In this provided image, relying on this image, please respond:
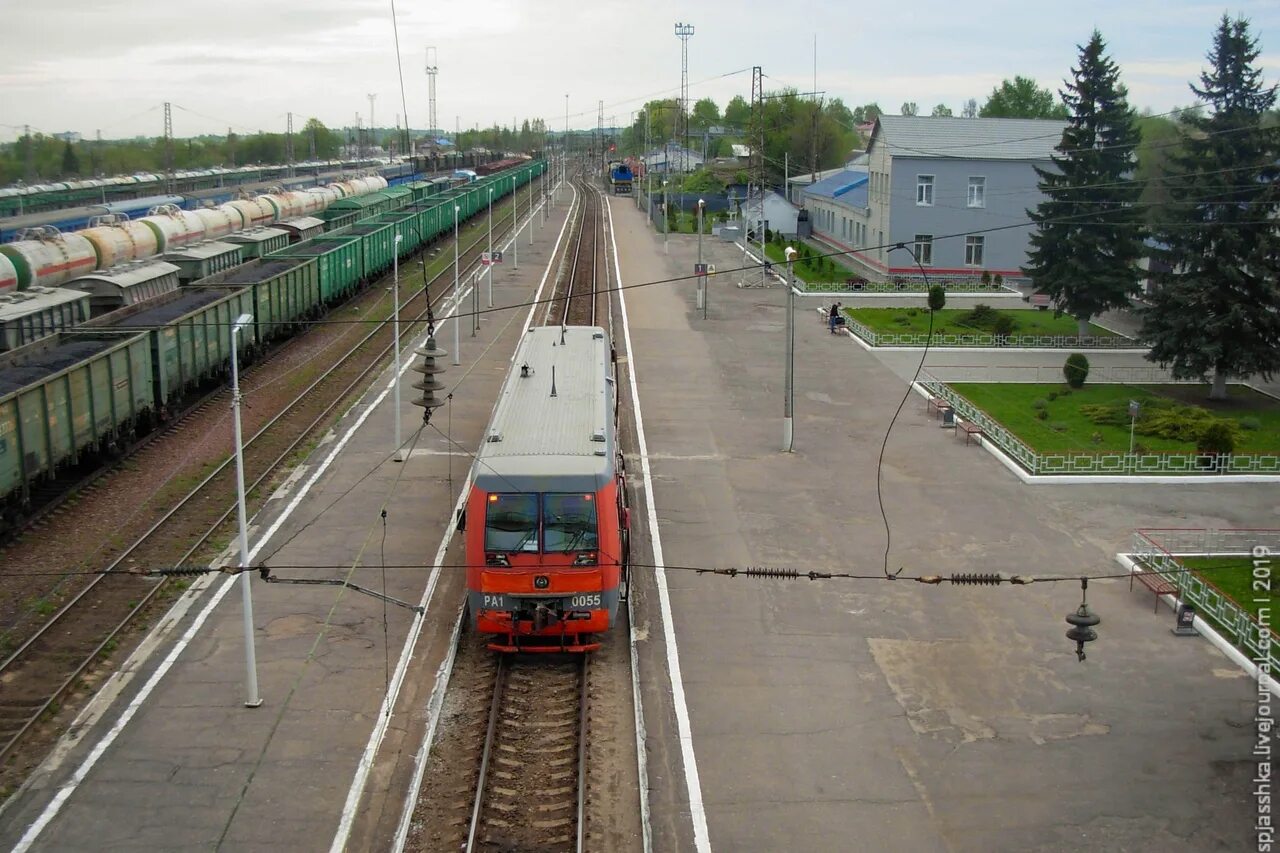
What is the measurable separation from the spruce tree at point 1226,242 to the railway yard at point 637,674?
8.15 meters

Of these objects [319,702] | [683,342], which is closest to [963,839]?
[319,702]

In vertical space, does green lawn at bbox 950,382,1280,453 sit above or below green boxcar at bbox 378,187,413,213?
below

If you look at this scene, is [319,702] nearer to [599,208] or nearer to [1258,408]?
[1258,408]

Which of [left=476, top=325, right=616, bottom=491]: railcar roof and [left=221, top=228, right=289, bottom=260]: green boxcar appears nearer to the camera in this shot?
[left=476, top=325, right=616, bottom=491]: railcar roof

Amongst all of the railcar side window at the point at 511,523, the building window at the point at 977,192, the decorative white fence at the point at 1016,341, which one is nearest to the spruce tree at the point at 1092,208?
the decorative white fence at the point at 1016,341

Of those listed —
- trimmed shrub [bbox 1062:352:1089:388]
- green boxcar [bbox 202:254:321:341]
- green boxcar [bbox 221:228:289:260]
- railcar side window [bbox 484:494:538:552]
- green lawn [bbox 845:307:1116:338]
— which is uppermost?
green boxcar [bbox 221:228:289:260]

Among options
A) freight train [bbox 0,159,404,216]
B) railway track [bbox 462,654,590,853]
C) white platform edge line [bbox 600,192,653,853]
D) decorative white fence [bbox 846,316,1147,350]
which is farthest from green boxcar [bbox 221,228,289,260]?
railway track [bbox 462,654,590,853]

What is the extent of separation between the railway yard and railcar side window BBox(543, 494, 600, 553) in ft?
5.57

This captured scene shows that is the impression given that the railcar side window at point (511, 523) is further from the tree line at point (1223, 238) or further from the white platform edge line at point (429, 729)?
the tree line at point (1223, 238)

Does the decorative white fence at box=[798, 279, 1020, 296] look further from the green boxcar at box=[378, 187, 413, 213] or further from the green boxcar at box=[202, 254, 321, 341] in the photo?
the green boxcar at box=[378, 187, 413, 213]

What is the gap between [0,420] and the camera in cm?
1762

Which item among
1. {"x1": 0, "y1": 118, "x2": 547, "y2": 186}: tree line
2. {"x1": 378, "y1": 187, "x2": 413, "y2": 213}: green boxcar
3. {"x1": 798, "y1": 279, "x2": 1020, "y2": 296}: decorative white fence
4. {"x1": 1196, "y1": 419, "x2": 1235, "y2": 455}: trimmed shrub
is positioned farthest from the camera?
{"x1": 0, "y1": 118, "x2": 547, "y2": 186}: tree line

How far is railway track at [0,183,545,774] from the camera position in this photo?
44.7 ft

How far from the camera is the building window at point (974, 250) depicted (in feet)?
172
